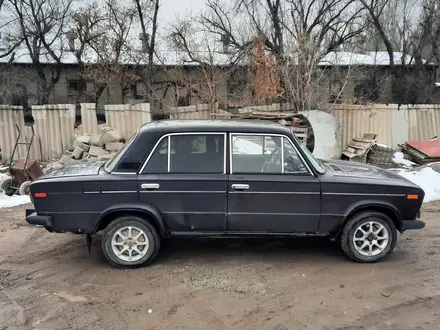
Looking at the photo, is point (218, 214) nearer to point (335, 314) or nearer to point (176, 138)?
point (176, 138)

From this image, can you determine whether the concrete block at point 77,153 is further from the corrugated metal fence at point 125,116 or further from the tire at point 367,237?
the tire at point 367,237

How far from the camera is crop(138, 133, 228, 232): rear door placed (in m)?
4.82

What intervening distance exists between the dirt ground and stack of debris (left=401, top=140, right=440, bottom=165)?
22.6 ft

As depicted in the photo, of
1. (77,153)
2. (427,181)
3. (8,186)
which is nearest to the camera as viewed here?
(427,181)

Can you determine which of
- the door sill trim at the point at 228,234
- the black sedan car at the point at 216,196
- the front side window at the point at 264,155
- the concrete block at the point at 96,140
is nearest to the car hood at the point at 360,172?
the black sedan car at the point at 216,196

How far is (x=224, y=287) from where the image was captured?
4.46 meters

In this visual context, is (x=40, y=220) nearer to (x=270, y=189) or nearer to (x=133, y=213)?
(x=133, y=213)

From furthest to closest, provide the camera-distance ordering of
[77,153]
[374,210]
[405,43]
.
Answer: [405,43] → [77,153] → [374,210]

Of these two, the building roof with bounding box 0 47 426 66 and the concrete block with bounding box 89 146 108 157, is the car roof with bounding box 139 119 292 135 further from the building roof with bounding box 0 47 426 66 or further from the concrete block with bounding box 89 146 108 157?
the building roof with bounding box 0 47 426 66

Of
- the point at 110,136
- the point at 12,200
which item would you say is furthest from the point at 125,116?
the point at 12,200

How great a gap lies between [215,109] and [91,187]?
408 inches

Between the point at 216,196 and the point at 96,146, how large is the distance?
8300mm

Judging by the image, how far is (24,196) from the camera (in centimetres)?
895

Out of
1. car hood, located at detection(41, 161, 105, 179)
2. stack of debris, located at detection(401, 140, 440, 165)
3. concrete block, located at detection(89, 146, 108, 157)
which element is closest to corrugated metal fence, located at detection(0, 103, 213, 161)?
concrete block, located at detection(89, 146, 108, 157)
